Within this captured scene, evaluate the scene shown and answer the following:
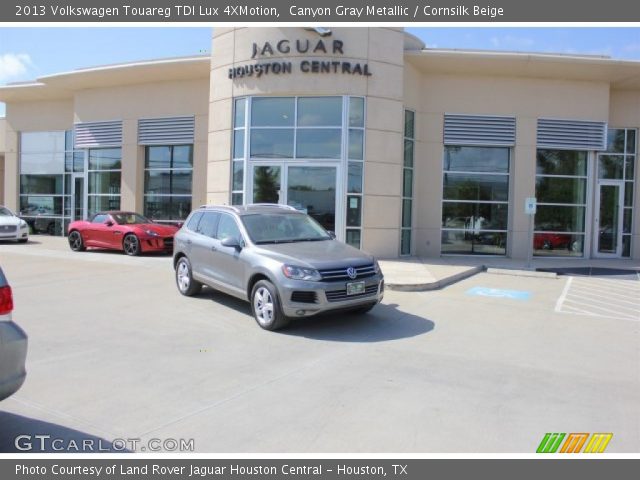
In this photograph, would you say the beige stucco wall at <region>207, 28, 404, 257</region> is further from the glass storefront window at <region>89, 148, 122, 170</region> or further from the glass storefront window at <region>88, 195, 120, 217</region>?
the glass storefront window at <region>88, 195, 120, 217</region>

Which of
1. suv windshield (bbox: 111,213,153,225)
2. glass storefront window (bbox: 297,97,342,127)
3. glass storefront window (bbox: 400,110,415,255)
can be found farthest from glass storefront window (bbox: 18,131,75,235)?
glass storefront window (bbox: 400,110,415,255)

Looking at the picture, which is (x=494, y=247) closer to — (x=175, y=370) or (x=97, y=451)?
(x=175, y=370)

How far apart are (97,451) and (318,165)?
11896mm

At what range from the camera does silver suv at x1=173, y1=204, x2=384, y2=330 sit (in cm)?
708

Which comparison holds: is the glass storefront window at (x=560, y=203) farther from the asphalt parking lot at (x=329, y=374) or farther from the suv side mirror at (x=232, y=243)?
the suv side mirror at (x=232, y=243)

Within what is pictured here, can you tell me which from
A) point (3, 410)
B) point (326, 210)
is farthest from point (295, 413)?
point (326, 210)

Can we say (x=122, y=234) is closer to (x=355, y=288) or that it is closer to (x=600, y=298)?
(x=355, y=288)

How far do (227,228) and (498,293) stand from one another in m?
5.65

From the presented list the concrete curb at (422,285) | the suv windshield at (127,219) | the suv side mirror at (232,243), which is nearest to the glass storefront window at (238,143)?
the suv windshield at (127,219)

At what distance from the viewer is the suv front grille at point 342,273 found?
712cm

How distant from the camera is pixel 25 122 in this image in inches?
960

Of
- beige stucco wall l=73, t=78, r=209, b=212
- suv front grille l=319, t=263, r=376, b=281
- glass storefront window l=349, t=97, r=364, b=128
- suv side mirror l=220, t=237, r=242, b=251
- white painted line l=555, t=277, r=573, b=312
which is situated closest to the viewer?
suv front grille l=319, t=263, r=376, b=281

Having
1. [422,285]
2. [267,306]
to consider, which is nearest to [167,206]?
[422,285]

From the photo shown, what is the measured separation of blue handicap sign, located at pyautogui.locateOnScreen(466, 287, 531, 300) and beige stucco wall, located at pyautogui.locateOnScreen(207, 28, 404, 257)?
15.1ft
